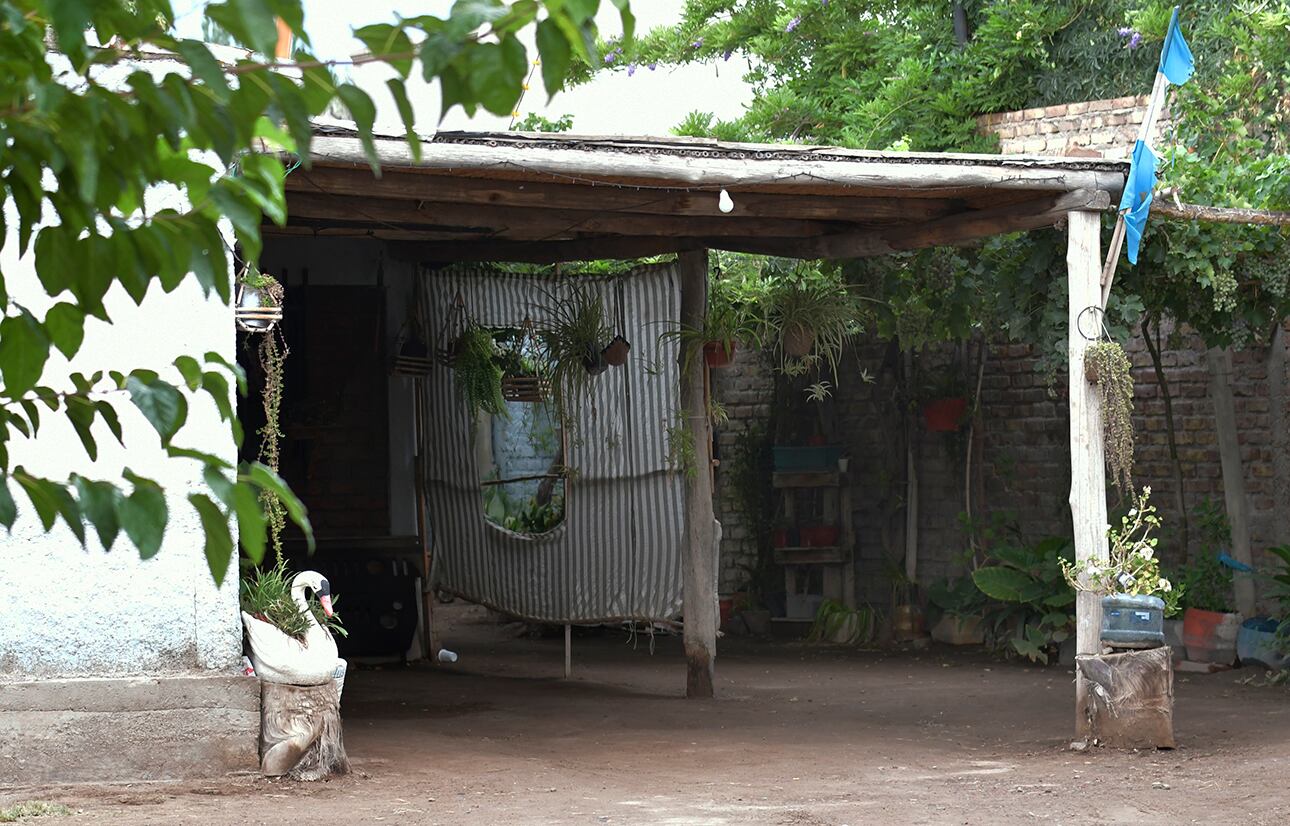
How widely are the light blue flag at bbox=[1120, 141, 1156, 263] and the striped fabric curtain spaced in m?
2.69

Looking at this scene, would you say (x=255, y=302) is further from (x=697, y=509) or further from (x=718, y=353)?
(x=697, y=509)

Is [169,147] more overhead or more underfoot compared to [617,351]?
more underfoot

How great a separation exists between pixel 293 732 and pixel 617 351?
10.9 ft

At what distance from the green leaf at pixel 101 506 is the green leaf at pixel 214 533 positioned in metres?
0.07

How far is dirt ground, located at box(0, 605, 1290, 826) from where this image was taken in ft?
17.1

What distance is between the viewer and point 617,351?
27.3ft

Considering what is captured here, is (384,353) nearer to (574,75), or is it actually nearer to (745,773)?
(745,773)

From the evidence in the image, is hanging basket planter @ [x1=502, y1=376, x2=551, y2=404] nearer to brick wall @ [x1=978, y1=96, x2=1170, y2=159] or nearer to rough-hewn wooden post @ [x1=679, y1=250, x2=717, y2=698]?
rough-hewn wooden post @ [x1=679, y1=250, x2=717, y2=698]

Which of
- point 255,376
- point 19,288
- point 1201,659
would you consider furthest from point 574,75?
point 19,288

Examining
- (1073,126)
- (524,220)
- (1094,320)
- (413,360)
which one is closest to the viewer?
(1094,320)

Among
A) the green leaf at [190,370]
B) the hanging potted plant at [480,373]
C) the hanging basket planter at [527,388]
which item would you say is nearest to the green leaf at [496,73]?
the green leaf at [190,370]

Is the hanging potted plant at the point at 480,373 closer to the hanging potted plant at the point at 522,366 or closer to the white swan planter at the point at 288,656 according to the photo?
the hanging potted plant at the point at 522,366

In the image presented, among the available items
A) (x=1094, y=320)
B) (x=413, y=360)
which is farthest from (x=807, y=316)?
(x=413, y=360)

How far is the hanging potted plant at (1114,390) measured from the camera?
251 inches
